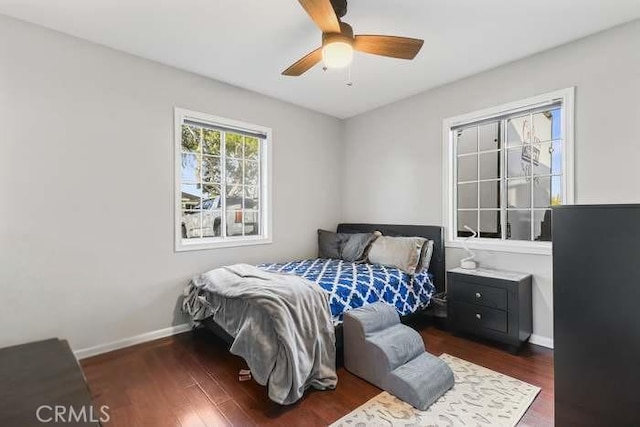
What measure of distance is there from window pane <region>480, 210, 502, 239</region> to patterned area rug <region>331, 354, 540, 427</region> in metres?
1.51

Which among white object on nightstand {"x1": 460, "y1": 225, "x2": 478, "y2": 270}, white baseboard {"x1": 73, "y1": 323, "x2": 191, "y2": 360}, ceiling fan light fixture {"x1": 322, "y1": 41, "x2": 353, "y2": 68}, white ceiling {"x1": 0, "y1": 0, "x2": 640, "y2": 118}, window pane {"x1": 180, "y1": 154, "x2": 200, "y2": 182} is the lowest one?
white baseboard {"x1": 73, "y1": 323, "x2": 191, "y2": 360}

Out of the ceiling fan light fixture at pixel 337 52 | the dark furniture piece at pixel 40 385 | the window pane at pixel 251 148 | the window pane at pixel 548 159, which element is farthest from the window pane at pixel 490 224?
the dark furniture piece at pixel 40 385

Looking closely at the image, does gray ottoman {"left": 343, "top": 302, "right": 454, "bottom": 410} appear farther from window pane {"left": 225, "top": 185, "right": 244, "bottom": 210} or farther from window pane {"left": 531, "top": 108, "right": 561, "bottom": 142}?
window pane {"left": 531, "top": 108, "right": 561, "bottom": 142}

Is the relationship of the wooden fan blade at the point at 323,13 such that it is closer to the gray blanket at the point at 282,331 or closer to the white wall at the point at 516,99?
the gray blanket at the point at 282,331

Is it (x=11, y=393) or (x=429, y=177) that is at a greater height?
(x=429, y=177)

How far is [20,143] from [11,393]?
2233 millimetres

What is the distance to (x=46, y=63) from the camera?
248 centimetres

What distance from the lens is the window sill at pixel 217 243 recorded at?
3179 millimetres

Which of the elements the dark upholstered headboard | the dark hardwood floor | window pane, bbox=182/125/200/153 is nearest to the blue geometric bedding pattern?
the dark upholstered headboard

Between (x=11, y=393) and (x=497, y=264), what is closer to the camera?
(x=11, y=393)

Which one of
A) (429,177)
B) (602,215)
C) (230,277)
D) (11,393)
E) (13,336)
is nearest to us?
(11,393)

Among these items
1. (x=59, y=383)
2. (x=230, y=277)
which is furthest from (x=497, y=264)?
(x=59, y=383)

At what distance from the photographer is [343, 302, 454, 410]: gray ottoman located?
1.99 meters

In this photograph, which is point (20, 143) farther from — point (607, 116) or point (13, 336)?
point (607, 116)
